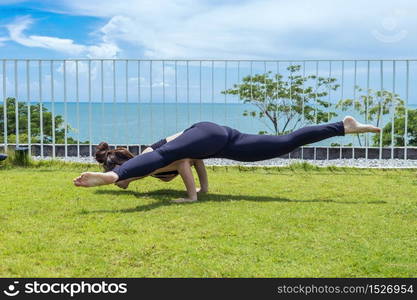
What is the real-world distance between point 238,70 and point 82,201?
3483 millimetres

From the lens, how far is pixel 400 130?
8.63 metres

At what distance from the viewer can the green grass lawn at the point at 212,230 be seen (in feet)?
8.43

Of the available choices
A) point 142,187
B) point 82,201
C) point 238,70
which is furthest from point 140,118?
point 82,201

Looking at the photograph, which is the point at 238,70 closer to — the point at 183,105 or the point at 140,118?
the point at 183,105

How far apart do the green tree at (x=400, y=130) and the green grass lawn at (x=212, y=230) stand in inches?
130

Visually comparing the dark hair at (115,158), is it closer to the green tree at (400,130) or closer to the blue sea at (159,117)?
the blue sea at (159,117)

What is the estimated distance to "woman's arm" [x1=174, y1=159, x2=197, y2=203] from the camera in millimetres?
4386

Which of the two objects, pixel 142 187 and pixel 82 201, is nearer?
pixel 82 201

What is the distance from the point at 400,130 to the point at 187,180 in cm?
552

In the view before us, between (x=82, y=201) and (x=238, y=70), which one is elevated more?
(x=238, y=70)

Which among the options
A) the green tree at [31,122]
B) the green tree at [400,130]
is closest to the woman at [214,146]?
the green tree at [400,130]

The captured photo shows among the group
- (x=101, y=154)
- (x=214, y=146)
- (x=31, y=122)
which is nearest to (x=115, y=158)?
(x=101, y=154)

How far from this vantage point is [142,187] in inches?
201

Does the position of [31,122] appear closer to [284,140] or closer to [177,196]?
[177,196]
